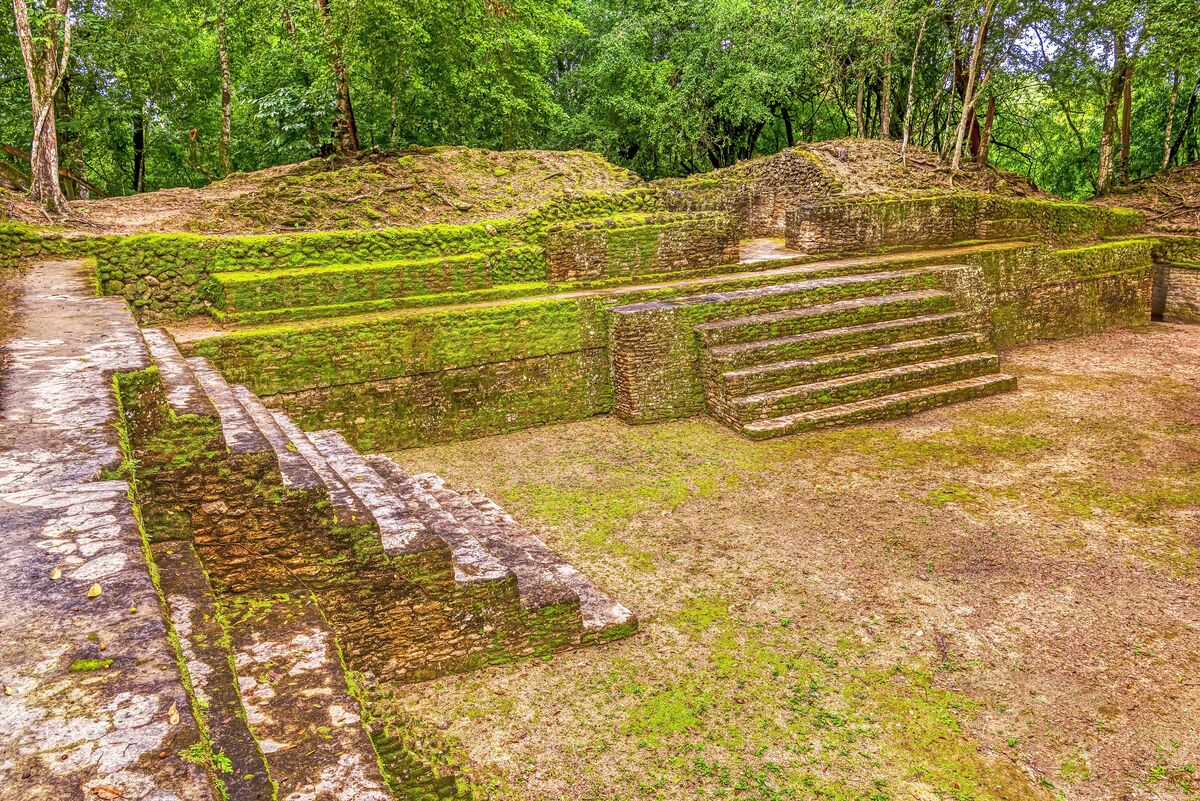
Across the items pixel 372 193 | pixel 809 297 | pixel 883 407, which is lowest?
pixel 883 407

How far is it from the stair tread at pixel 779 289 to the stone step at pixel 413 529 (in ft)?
13.4

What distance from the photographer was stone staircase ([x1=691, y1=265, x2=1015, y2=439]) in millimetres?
8703

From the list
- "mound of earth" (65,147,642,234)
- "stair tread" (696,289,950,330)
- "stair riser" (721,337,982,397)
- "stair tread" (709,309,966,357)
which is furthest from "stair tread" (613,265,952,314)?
"mound of earth" (65,147,642,234)

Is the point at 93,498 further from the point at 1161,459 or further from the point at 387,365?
the point at 1161,459

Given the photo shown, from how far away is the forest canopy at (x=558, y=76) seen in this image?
1453 cm

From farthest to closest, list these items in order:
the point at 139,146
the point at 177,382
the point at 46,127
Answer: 1. the point at 139,146
2. the point at 46,127
3. the point at 177,382

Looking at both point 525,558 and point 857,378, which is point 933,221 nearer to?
point 857,378

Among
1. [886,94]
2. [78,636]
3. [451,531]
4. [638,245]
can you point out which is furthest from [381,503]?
[886,94]

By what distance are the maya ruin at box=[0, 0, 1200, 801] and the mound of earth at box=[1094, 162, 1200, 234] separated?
10.4ft

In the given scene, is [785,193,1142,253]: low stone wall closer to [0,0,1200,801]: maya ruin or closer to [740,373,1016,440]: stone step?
[0,0,1200,801]: maya ruin

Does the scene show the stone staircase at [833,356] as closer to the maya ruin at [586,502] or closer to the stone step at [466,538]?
the maya ruin at [586,502]

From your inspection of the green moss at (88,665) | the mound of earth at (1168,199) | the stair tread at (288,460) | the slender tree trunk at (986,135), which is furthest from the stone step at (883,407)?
the slender tree trunk at (986,135)

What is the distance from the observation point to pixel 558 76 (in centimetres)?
2164

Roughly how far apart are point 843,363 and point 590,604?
534 cm
